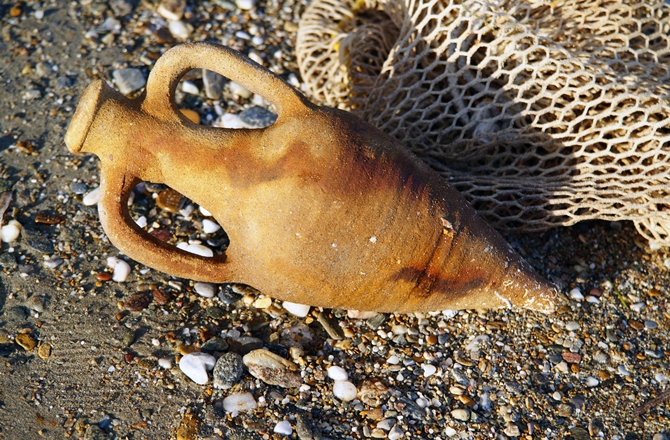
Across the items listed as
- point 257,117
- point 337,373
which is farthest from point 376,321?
point 257,117

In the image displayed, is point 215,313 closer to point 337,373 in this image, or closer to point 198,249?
point 198,249

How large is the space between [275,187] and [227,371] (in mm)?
746

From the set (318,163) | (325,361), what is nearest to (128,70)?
(318,163)

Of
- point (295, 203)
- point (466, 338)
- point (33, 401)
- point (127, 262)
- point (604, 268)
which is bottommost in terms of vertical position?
point (33, 401)

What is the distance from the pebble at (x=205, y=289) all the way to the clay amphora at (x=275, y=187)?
32cm

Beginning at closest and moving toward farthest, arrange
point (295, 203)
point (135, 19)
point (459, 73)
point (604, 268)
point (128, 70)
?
point (295, 203) → point (459, 73) → point (604, 268) → point (128, 70) → point (135, 19)

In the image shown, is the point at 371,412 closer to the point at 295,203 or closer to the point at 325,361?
the point at 325,361

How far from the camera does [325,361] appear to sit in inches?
94.9

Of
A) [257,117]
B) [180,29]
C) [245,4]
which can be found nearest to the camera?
[257,117]

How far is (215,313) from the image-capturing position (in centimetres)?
250

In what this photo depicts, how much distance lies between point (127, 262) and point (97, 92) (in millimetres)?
796

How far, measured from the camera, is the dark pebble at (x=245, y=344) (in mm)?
2396

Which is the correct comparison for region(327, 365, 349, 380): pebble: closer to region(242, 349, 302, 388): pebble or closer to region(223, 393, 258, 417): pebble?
region(242, 349, 302, 388): pebble

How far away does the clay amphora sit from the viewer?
2088 millimetres
